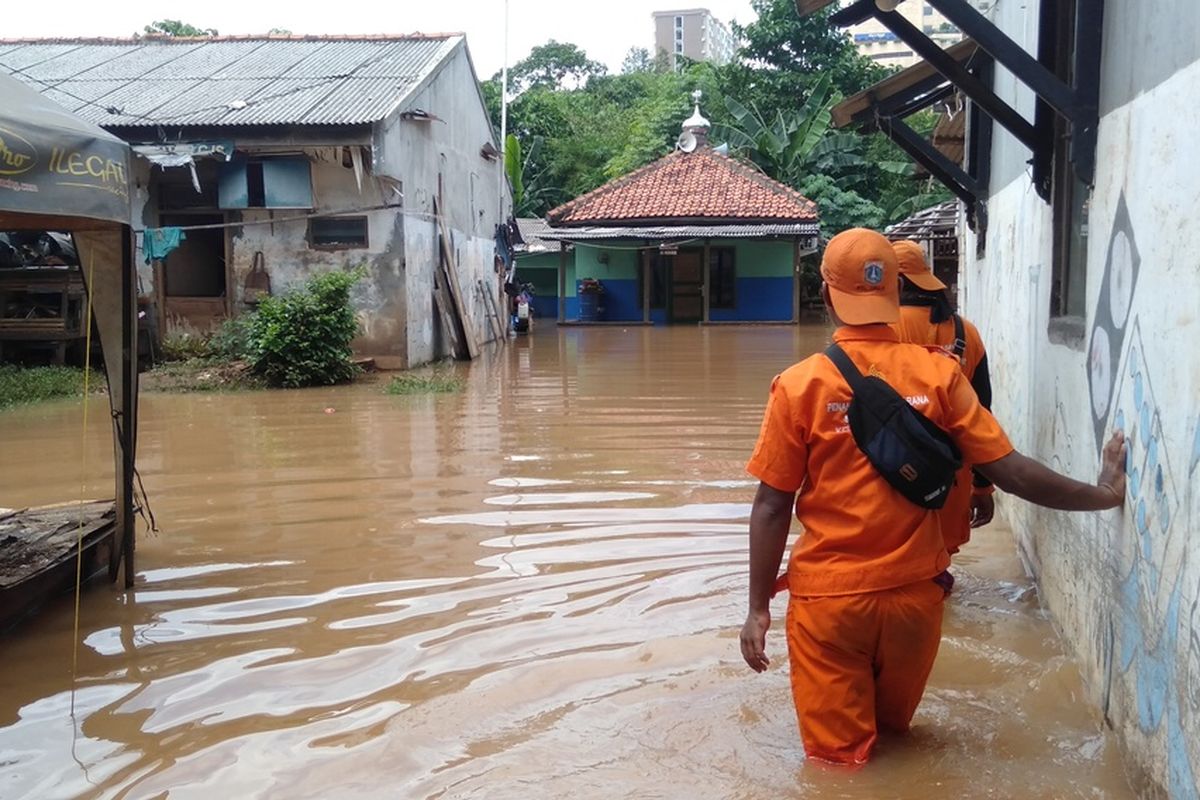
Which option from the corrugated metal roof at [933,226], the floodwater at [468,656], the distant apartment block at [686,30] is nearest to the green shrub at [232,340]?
the floodwater at [468,656]

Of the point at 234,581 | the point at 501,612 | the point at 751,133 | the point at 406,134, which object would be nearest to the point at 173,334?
the point at 406,134

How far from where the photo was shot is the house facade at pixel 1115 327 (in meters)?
2.85

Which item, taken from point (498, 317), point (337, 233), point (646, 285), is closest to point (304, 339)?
point (337, 233)

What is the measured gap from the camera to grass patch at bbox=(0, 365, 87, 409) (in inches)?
514

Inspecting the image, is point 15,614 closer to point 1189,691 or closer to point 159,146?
point 1189,691

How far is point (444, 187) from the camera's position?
2073cm

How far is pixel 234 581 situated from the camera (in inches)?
232

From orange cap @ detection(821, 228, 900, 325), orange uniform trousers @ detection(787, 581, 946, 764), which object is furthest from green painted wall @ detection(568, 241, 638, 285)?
orange uniform trousers @ detection(787, 581, 946, 764)

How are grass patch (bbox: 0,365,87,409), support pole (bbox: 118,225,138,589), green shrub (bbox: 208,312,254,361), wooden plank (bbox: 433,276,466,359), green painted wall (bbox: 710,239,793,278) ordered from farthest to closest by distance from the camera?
green painted wall (bbox: 710,239,793,278), wooden plank (bbox: 433,276,466,359), green shrub (bbox: 208,312,254,361), grass patch (bbox: 0,365,87,409), support pole (bbox: 118,225,138,589)

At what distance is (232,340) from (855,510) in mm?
14858

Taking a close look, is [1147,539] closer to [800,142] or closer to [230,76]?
[230,76]

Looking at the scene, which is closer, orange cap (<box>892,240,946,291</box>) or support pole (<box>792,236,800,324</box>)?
orange cap (<box>892,240,946,291</box>)

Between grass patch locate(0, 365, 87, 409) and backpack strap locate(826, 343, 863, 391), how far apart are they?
12077mm

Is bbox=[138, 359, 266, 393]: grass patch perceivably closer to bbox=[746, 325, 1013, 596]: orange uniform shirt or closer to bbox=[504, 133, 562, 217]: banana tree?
bbox=[746, 325, 1013, 596]: orange uniform shirt
